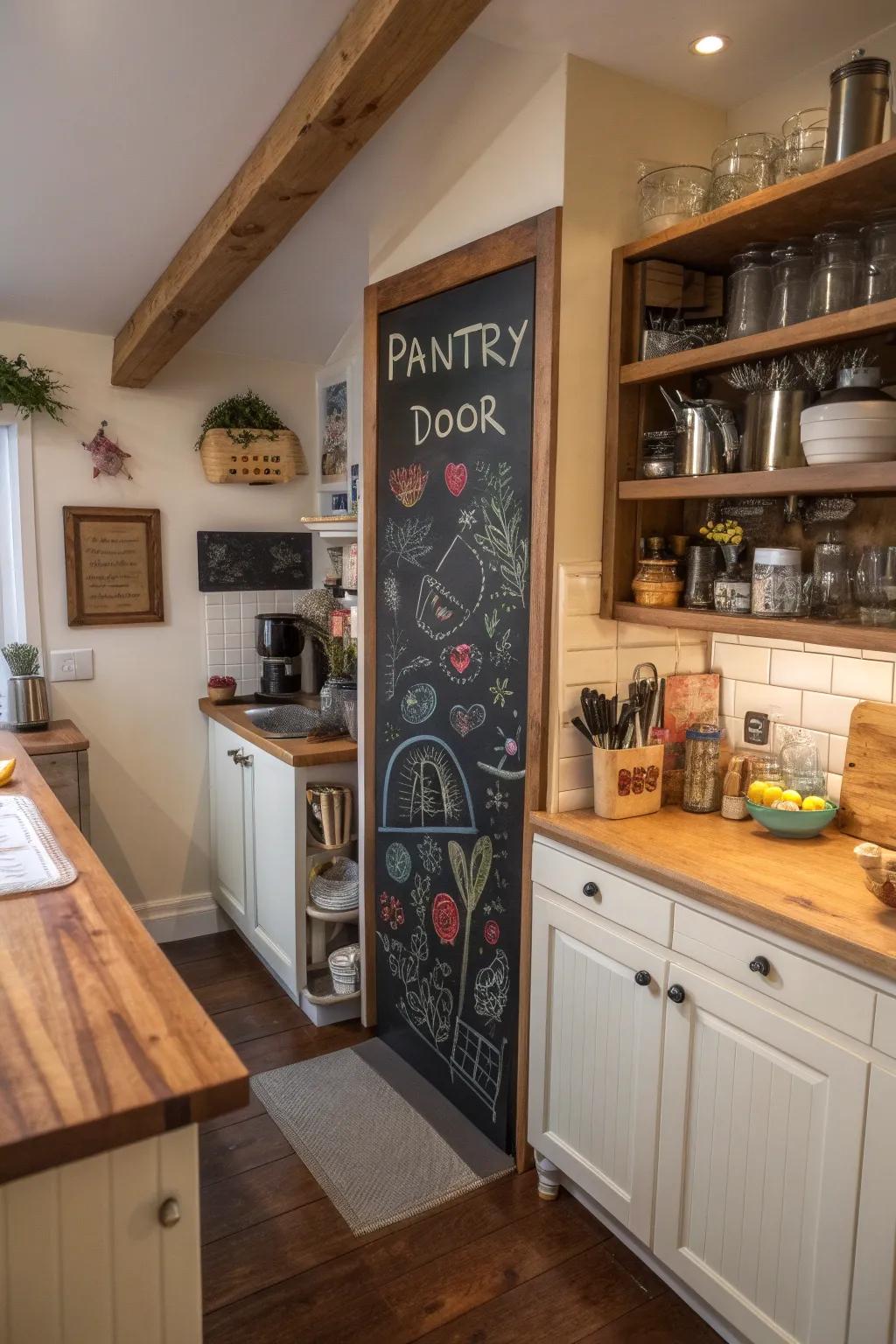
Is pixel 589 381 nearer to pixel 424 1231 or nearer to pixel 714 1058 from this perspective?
pixel 714 1058

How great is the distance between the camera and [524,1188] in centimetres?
221

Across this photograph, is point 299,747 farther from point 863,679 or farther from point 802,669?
point 863,679

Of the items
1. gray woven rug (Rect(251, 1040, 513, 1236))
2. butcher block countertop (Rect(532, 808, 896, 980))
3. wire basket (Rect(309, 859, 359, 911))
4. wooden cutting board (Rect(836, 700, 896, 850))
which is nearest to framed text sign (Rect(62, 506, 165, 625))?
wire basket (Rect(309, 859, 359, 911))

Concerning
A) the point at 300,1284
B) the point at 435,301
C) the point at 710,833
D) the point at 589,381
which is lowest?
the point at 300,1284

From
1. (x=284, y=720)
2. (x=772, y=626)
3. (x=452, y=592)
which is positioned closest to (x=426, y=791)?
(x=452, y=592)

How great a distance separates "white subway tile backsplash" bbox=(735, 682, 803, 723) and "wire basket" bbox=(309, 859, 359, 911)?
1309 millimetres

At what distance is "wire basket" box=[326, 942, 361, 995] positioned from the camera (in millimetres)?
2852

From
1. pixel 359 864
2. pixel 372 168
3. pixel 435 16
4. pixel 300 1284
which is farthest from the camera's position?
pixel 359 864

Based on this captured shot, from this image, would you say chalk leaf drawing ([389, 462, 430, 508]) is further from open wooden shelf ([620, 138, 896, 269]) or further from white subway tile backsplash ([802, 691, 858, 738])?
white subway tile backsplash ([802, 691, 858, 738])

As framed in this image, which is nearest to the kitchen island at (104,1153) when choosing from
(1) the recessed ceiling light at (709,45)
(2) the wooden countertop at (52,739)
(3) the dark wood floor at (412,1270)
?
(3) the dark wood floor at (412,1270)

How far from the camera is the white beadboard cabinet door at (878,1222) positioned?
139 cm

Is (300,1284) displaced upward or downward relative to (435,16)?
downward

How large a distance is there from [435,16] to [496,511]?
95 cm

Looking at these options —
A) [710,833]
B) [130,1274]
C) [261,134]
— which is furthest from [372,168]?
[130,1274]
